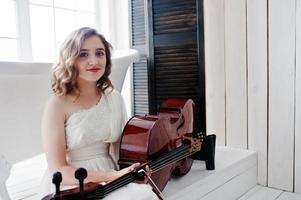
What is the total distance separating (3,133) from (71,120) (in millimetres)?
460

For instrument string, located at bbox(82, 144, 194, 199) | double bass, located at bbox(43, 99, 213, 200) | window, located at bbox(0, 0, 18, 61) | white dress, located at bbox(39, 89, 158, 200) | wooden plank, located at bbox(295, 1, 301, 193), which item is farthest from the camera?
window, located at bbox(0, 0, 18, 61)

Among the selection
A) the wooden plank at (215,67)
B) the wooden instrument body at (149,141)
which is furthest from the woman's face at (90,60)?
the wooden plank at (215,67)

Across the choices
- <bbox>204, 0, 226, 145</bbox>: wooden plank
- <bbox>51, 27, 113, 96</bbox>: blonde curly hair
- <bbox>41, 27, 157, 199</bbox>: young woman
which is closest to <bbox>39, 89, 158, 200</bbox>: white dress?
<bbox>41, 27, 157, 199</bbox>: young woman

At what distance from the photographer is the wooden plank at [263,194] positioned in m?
1.78

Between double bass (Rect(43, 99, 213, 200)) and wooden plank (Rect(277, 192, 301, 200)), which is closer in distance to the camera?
double bass (Rect(43, 99, 213, 200))

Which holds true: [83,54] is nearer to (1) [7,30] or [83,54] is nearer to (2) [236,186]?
(2) [236,186]

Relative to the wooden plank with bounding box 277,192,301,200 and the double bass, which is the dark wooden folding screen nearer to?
the double bass

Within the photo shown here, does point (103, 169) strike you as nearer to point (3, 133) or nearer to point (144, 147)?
point (144, 147)

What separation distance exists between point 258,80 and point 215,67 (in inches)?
10.5

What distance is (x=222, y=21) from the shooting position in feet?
6.51

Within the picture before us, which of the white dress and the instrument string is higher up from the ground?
the white dress

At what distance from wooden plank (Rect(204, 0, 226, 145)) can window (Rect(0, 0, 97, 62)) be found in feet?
3.67

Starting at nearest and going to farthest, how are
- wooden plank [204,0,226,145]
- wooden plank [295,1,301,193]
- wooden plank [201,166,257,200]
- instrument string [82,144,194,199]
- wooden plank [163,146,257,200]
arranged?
instrument string [82,144,194,199] → wooden plank [163,146,257,200] → wooden plank [201,166,257,200] → wooden plank [295,1,301,193] → wooden plank [204,0,226,145]

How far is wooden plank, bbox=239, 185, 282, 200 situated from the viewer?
178 centimetres
